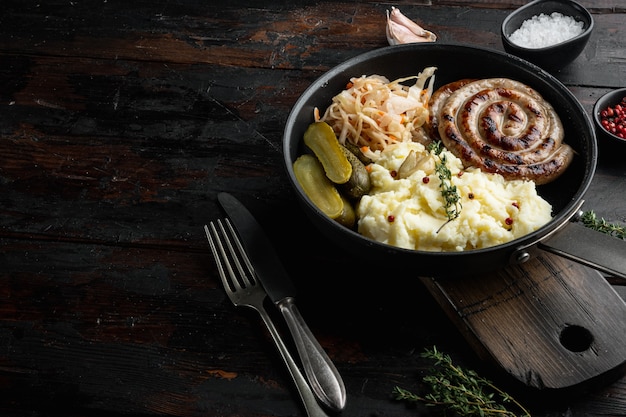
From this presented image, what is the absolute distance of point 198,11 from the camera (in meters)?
4.55

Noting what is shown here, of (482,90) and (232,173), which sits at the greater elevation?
(482,90)

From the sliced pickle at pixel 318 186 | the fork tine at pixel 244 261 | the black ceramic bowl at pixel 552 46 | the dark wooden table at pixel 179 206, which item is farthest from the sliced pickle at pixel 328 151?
the black ceramic bowl at pixel 552 46

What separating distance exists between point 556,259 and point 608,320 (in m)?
0.33

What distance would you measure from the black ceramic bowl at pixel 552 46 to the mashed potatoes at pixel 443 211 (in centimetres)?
103

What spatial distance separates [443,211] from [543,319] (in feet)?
1.85

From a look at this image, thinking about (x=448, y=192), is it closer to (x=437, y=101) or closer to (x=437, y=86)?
(x=437, y=101)

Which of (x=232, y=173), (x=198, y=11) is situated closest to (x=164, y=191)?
(x=232, y=173)

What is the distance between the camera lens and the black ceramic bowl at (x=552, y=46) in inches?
145

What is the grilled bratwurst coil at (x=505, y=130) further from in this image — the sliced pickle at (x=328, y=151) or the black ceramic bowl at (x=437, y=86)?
the sliced pickle at (x=328, y=151)

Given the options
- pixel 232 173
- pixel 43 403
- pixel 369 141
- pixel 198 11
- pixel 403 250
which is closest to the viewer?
pixel 403 250

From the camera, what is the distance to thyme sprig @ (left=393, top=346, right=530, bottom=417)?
99.1 inches

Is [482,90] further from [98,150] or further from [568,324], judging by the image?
[98,150]

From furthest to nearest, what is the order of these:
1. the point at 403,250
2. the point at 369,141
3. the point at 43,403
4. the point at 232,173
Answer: the point at 232,173 < the point at 369,141 < the point at 43,403 < the point at 403,250

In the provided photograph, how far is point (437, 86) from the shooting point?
3.53 m
